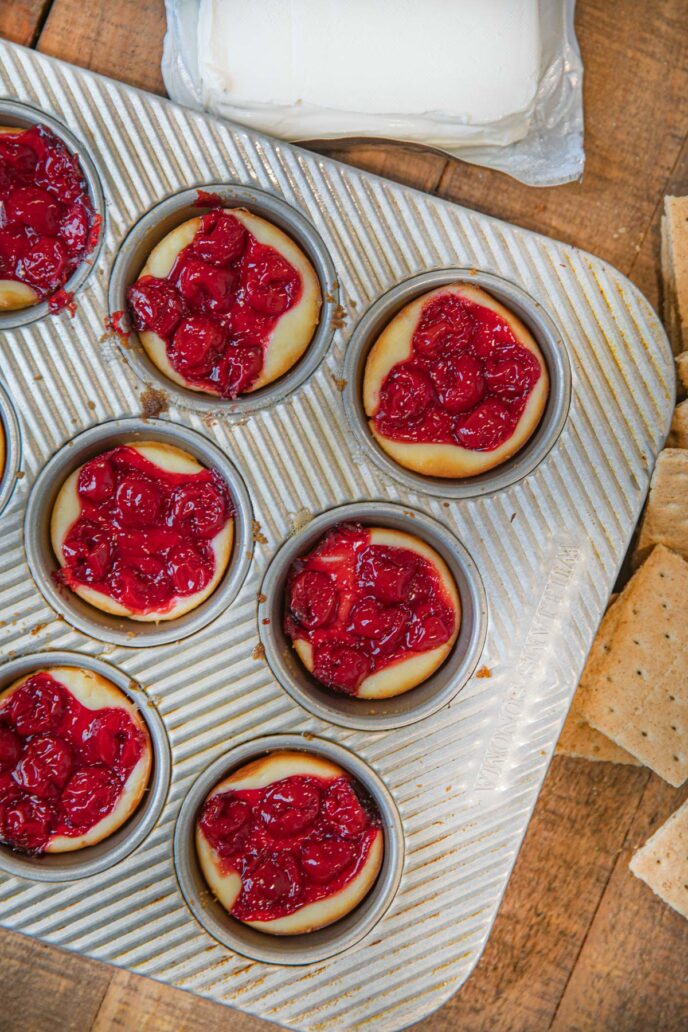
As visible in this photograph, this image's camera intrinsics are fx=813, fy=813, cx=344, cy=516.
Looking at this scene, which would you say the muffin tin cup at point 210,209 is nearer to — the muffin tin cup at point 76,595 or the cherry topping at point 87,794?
the muffin tin cup at point 76,595

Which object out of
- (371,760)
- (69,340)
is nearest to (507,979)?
(371,760)

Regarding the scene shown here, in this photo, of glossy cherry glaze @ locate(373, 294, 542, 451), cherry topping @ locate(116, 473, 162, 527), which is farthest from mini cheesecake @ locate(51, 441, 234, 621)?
glossy cherry glaze @ locate(373, 294, 542, 451)

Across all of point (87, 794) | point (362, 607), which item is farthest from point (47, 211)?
point (87, 794)

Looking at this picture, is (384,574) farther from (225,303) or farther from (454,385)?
(225,303)

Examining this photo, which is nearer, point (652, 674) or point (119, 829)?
point (119, 829)

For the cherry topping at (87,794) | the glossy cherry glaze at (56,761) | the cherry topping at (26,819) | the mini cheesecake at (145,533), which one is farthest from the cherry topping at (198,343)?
the cherry topping at (26,819)

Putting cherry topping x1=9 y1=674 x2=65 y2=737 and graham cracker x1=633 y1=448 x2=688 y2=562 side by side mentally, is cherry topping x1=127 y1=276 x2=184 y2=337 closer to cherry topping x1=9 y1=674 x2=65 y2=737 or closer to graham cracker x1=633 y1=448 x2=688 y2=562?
cherry topping x1=9 y1=674 x2=65 y2=737
